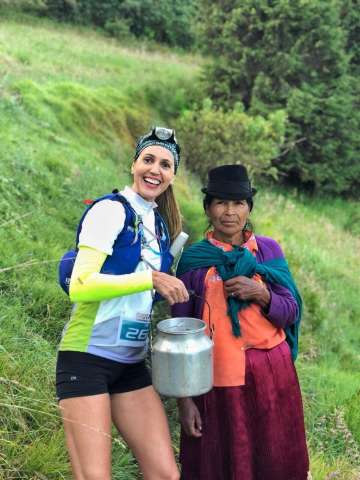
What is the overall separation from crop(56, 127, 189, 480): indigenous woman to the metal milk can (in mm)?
165

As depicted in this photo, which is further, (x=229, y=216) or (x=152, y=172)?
(x=229, y=216)

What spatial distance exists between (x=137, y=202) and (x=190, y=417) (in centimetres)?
107

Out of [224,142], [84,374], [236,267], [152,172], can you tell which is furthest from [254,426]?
[224,142]

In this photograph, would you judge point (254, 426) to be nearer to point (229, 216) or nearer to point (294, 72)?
point (229, 216)

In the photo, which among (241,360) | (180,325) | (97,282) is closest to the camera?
(97,282)

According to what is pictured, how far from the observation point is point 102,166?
8328 millimetres

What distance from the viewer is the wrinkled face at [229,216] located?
294 centimetres

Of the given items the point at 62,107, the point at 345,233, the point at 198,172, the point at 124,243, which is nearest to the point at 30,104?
the point at 62,107

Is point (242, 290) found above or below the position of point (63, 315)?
above

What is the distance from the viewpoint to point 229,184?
9.63 ft

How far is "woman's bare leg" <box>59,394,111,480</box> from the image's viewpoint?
244 cm

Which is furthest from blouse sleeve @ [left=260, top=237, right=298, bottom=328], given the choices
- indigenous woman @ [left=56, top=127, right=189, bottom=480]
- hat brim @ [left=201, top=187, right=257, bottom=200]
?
indigenous woman @ [left=56, top=127, right=189, bottom=480]

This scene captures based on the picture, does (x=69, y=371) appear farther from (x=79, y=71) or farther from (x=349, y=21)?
(x=349, y=21)

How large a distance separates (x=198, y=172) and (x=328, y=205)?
507 centimetres
